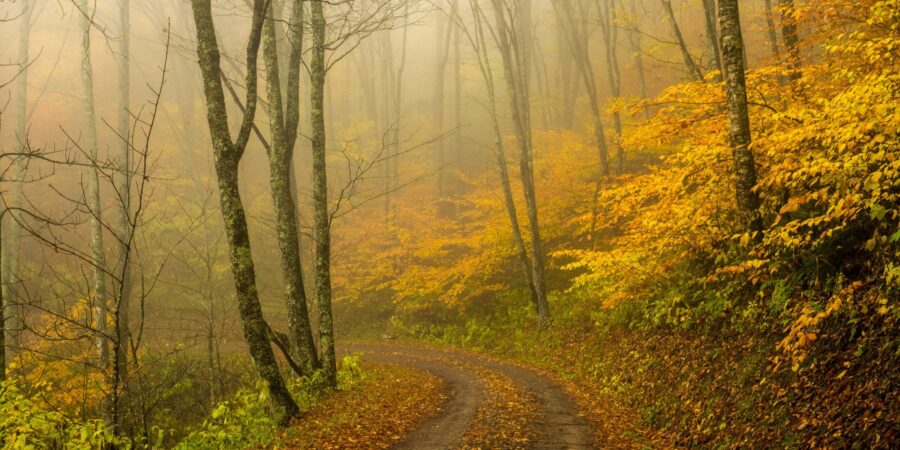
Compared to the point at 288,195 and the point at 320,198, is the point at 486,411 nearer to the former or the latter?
the point at 320,198

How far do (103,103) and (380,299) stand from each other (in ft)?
80.5

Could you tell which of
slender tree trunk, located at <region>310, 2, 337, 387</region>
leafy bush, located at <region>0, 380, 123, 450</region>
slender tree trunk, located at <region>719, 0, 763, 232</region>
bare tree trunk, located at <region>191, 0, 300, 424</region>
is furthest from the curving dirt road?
slender tree trunk, located at <region>719, 0, 763, 232</region>

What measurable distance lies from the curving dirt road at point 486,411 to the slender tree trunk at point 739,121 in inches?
170

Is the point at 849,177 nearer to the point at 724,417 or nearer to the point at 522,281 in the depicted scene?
the point at 724,417

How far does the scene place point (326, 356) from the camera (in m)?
11.0

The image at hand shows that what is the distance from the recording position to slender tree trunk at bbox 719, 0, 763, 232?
828 centimetres

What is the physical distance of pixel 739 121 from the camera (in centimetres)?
830

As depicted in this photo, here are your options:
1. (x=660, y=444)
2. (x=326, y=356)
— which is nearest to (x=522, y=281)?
(x=326, y=356)

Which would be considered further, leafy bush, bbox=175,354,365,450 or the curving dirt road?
leafy bush, bbox=175,354,365,450

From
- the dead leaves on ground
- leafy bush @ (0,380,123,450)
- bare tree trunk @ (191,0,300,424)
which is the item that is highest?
bare tree trunk @ (191,0,300,424)

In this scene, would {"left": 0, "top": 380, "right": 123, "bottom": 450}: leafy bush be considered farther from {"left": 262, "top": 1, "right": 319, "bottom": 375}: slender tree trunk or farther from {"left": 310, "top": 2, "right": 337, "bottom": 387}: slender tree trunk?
{"left": 310, "top": 2, "right": 337, "bottom": 387}: slender tree trunk

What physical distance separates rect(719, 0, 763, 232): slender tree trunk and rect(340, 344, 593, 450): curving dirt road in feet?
14.2

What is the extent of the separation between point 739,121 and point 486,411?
646 cm

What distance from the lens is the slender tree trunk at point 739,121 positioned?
828 centimetres
